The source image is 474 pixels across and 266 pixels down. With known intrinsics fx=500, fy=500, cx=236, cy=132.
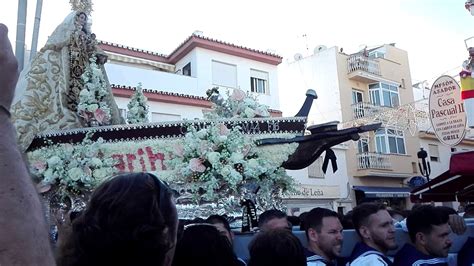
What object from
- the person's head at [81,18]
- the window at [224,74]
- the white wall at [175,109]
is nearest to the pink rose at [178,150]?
the person's head at [81,18]

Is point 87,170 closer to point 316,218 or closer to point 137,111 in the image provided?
point 137,111

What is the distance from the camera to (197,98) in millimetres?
16391

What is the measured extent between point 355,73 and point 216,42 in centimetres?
810

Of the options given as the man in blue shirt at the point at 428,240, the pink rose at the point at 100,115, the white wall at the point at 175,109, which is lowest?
the man in blue shirt at the point at 428,240

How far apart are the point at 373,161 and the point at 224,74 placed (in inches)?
317

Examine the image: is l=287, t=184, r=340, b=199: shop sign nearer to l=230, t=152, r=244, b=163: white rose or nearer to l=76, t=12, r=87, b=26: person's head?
l=76, t=12, r=87, b=26: person's head

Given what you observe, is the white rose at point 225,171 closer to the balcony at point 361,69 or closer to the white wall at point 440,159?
the balcony at point 361,69

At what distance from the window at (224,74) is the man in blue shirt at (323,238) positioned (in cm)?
1499

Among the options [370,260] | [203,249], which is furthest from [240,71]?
[203,249]

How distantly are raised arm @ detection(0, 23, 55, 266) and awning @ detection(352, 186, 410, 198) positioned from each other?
21139 mm

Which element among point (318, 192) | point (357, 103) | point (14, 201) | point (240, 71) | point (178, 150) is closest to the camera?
point (14, 201)

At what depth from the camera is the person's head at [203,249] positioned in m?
1.88

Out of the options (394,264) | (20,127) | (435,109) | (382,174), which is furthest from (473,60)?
(382,174)

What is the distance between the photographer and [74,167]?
5.01 metres
